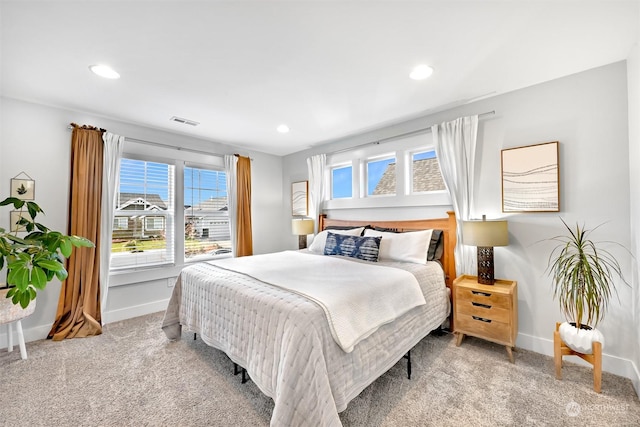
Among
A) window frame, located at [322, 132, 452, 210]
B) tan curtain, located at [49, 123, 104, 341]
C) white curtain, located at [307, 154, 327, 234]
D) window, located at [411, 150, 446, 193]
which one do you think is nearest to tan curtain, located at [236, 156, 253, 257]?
white curtain, located at [307, 154, 327, 234]

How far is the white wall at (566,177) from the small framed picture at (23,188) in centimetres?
460

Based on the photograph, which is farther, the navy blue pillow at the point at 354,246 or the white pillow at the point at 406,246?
the navy blue pillow at the point at 354,246

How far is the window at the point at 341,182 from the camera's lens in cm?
409

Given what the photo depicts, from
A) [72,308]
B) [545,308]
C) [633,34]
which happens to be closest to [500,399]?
[545,308]

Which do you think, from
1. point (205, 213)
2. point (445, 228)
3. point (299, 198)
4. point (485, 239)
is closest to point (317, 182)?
point (299, 198)

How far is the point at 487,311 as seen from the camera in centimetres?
230

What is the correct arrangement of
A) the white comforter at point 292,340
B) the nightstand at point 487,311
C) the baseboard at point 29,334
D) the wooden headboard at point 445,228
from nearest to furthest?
the white comforter at point 292,340
the nightstand at point 487,311
the baseboard at point 29,334
the wooden headboard at point 445,228

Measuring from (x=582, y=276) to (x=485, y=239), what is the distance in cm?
66

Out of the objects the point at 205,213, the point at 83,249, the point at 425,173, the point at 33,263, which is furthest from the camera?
the point at 205,213

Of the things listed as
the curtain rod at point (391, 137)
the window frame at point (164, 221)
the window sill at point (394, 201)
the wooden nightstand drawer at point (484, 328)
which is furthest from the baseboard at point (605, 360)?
the window frame at point (164, 221)

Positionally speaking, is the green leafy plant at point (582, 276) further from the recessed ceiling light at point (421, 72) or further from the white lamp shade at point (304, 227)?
the white lamp shade at point (304, 227)

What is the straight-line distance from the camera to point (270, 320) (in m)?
1.62

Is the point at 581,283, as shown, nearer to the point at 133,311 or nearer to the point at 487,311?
the point at 487,311

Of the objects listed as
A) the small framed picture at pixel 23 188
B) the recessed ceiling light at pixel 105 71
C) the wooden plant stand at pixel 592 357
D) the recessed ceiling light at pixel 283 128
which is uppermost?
the recessed ceiling light at pixel 105 71
